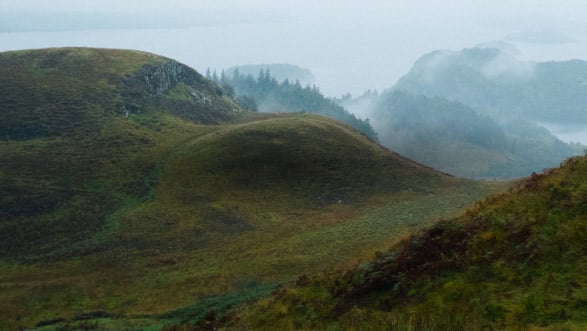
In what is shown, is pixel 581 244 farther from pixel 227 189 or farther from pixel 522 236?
pixel 227 189

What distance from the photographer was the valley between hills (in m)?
11.5

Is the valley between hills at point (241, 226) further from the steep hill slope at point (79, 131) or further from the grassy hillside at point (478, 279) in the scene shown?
the steep hill slope at point (79, 131)

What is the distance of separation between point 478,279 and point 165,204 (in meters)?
45.7

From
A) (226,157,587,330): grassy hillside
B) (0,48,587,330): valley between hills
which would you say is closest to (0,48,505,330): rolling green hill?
(0,48,587,330): valley between hills

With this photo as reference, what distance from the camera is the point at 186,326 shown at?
18625 millimetres

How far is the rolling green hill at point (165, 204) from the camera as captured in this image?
31.5m

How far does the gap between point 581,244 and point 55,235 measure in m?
47.1

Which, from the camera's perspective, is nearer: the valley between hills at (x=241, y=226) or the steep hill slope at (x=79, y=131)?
the valley between hills at (x=241, y=226)

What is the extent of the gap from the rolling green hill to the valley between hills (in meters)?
0.26

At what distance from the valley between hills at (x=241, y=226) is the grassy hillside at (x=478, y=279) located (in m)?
0.05

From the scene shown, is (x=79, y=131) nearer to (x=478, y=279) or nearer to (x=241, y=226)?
(x=241, y=226)

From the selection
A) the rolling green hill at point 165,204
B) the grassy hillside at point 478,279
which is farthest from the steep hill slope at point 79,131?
the grassy hillside at point 478,279

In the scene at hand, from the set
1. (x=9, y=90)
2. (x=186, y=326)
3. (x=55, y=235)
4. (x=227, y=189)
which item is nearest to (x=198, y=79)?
(x=9, y=90)

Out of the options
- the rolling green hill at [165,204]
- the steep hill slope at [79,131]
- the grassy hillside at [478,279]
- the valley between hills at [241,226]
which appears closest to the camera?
the grassy hillside at [478,279]
